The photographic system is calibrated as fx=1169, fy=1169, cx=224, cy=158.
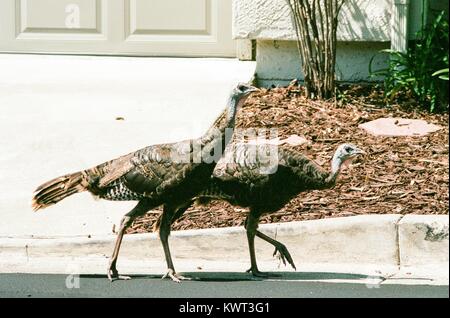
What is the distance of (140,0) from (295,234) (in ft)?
14.7

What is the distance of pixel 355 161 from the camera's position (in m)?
8.71

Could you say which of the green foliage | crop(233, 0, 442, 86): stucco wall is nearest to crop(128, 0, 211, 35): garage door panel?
crop(233, 0, 442, 86): stucco wall

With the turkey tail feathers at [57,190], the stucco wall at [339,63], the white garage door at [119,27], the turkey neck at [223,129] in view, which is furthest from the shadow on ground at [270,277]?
the white garage door at [119,27]

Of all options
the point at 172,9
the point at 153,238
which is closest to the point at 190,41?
the point at 172,9

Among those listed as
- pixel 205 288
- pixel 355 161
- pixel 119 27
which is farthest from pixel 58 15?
pixel 205 288

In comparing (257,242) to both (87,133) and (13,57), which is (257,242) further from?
(13,57)

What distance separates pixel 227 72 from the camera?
10836mm

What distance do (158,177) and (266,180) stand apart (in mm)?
666

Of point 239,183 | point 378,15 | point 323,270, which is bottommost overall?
point 323,270

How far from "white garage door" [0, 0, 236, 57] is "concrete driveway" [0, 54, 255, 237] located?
5.6 inches
